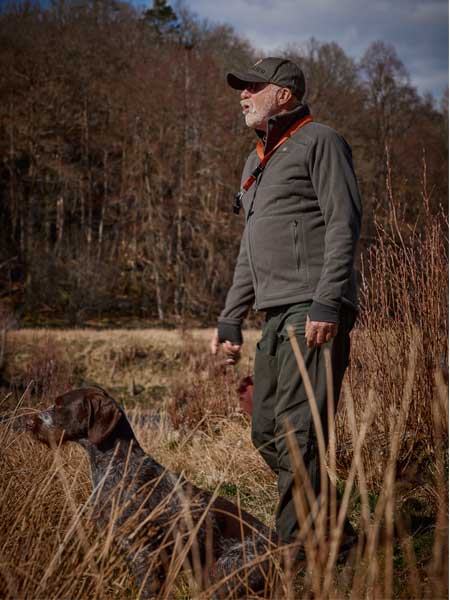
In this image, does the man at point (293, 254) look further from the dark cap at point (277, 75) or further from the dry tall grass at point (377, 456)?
the dry tall grass at point (377, 456)

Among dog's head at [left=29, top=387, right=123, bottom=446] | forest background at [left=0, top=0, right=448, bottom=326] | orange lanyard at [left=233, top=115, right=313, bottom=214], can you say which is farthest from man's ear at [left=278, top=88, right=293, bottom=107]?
forest background at [left=0, top=0, right=448, bottom=326]

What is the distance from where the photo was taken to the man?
2.73 m

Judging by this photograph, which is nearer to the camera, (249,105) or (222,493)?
(249,105)

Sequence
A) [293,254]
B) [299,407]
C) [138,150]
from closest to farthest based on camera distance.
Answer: [299,407], [293,254], [138,150]

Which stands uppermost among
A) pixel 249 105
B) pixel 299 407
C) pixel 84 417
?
pixel 249 105

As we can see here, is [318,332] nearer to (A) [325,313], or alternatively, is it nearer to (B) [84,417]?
(A) [325,313]

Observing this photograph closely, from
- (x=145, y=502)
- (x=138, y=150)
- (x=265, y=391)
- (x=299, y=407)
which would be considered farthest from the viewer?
(x=138, y=150)

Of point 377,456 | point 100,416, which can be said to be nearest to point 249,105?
point 100,416

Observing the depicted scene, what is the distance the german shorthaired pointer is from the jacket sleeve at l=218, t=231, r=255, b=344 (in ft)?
2.59

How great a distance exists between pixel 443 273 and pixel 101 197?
823 inches

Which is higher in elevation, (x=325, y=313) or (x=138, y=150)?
(x=138, y=150)

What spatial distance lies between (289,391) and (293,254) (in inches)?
24.9

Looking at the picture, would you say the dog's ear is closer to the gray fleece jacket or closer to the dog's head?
the dog's head

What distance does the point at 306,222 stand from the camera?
2.92 m
